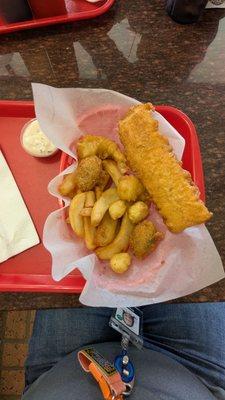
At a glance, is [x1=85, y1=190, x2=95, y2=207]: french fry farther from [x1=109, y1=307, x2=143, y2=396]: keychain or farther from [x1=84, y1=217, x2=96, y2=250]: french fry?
[x1=109, y1=307, x2=143, y2=396]: keychain

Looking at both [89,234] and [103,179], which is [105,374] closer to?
[89,234]

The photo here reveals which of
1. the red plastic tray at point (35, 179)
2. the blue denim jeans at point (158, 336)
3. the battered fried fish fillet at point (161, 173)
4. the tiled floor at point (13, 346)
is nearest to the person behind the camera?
the battered fried fish fillet at point (161, 173)

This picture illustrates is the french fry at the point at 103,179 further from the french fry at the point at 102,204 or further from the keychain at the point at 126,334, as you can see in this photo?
the keychain at the point at 126,334

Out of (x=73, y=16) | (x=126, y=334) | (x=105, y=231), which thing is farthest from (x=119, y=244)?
(x=73, y=16)

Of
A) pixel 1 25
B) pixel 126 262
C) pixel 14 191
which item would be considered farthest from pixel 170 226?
pixel 1 25

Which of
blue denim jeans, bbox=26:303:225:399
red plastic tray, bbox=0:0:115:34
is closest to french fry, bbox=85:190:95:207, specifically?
blue denim jeans, bbox=26:303:225:399

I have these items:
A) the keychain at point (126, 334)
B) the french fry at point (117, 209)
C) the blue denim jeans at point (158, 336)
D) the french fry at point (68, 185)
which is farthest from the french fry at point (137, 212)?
the blue denim jeans at point (158, 336)
